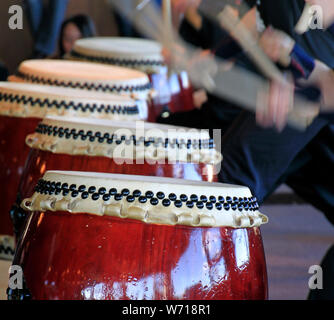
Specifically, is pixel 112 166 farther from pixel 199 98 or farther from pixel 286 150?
pixel 199 98

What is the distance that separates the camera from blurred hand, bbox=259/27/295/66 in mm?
1912

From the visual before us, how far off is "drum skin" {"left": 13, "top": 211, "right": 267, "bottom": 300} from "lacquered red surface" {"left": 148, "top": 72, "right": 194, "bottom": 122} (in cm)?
167

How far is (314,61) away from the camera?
1.88m

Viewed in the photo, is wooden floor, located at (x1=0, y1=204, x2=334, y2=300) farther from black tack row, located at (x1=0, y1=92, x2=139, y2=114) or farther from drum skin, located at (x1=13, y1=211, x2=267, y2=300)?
drum skin, located at (x1=13, y1=211, x2=267, y2=300)

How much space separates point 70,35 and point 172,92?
6.57 ft

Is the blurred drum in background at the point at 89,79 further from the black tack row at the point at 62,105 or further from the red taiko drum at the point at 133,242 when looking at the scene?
the red taiko drum at the point at 133,242

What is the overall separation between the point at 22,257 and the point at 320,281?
0.97 metres

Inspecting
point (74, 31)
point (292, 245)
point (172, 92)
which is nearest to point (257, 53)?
point (172, 92)

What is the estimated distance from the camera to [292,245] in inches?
138

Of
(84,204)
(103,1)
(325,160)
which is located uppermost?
(84,204)

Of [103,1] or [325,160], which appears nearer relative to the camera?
[325,160]
